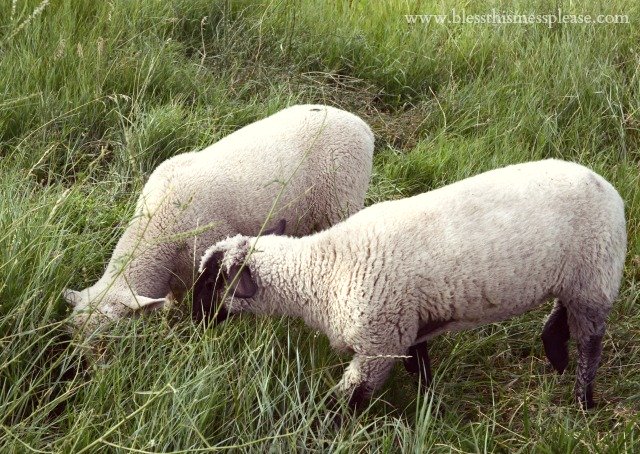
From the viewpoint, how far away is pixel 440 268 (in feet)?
11.1

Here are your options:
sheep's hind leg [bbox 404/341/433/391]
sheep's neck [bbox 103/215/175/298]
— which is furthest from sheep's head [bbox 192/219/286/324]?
sheep's hind leg [bbox 404/341/433/391]

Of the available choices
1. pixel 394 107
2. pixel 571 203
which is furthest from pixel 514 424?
pixel 394 107

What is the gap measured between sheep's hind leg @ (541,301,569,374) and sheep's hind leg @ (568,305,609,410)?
13cm

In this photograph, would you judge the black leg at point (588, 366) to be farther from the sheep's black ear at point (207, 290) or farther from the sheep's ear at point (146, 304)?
the sheep's ear at point (146, 304)

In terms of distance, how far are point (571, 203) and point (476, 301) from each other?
62 centimetres

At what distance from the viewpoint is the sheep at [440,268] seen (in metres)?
3.38

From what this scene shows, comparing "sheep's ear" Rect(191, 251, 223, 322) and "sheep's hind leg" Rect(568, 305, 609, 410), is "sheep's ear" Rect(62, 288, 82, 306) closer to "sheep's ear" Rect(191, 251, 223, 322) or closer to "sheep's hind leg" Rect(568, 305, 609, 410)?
"sheep's ear" Rect(191, 251, 223, 322)

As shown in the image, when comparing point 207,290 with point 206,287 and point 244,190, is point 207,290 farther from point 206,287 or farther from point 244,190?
point 244,190

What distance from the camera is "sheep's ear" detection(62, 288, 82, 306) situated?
10.6 feet

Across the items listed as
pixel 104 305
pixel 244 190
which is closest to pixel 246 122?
pixel 244 190

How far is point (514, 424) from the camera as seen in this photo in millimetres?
3307

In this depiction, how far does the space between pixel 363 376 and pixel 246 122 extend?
2433 mm

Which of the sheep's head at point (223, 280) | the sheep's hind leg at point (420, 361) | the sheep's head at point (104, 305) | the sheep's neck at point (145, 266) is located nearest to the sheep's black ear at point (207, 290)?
the sheep's head at point (223, 280)

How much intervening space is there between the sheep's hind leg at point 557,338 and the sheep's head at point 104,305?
1.92 meters
